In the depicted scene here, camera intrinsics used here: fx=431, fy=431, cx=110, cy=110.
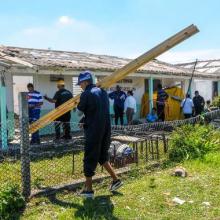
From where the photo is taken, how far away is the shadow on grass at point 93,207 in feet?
17.9

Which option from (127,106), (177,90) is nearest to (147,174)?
(127,106)

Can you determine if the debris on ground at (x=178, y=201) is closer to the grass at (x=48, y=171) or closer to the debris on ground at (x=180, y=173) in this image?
the debris on ground at (x=180, y=173)

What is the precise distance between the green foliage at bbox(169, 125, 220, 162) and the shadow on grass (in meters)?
3.01

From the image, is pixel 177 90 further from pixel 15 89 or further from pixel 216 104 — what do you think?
pixel 15 89

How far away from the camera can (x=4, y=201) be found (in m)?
5.46

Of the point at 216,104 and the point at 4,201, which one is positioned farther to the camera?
the point at 216,104

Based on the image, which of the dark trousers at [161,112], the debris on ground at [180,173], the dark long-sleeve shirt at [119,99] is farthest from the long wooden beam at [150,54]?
the dark trousers at [161,112]

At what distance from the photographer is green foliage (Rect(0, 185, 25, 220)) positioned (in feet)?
17.8

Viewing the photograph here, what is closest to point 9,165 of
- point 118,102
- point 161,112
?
point 118,102

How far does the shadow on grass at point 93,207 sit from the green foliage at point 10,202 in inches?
21.9

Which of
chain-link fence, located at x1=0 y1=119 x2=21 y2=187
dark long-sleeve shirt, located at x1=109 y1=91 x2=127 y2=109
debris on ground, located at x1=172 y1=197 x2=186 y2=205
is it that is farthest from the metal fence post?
dark long-sleeve shirt, located at x1=109 y1=91 x2=127 y2=109

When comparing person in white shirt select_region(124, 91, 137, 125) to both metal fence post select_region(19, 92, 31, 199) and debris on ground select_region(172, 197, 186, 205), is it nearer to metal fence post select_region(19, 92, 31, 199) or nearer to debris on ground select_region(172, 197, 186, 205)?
debris on ground select_region(172, 197, 186, 205)

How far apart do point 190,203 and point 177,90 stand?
16.6 m

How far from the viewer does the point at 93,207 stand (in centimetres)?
580
